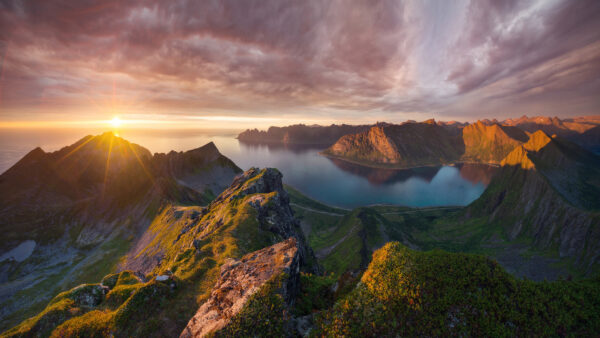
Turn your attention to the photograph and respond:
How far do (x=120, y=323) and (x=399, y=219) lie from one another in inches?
6223

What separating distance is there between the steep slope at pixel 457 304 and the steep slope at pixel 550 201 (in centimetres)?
9276

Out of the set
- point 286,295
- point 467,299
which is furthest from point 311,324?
point 467,299

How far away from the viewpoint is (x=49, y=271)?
80.6 m

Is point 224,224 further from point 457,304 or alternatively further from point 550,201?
point 550,201

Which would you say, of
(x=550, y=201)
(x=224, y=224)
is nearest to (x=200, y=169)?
(x=224, y=224)

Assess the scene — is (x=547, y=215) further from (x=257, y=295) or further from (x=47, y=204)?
(x=47, y=204)

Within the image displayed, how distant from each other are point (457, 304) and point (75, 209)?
561ft

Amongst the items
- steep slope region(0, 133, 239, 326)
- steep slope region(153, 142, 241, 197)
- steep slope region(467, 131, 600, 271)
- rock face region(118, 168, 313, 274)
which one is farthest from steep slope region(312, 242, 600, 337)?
steep slope region(153, 142, 241, 197)

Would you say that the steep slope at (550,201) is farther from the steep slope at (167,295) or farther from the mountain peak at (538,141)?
the steep slope at (167,295)

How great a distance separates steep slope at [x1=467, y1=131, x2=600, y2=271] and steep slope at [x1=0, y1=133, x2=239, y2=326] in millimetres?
170805

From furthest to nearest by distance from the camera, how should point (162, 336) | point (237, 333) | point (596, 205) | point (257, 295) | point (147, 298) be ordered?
1. point (596, 205)
2. point (147, 298)
3. point (162, 336)
4. point (257, 295)
5. point (237, 333)

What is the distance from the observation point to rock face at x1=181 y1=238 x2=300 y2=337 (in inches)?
587

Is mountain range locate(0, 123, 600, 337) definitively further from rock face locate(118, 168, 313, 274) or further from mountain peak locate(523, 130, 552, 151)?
mountain peak locate(523, 130, 552, 151)

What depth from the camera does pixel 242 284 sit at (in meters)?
17.4
